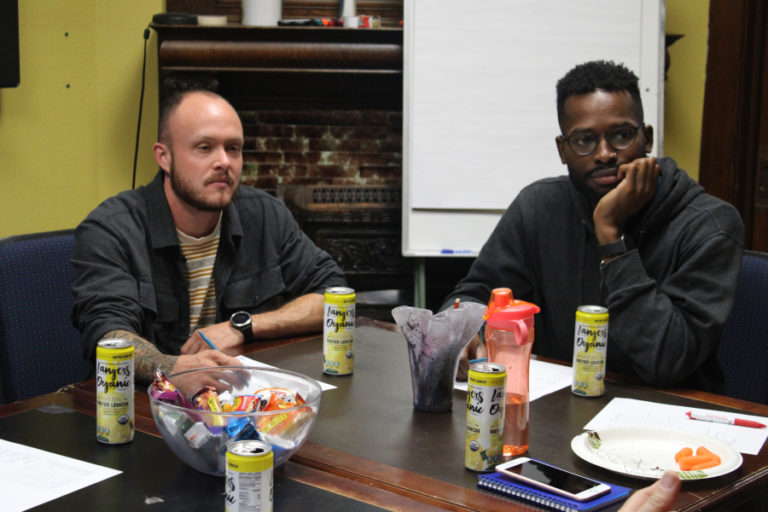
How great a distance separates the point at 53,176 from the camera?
11.1 feet

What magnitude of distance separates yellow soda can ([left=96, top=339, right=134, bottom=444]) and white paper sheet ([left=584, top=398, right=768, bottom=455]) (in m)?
0.70

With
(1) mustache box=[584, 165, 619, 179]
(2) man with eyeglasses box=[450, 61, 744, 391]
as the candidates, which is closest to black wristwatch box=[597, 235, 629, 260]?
(2) man with eyeglasses box=[450, 61, 744, 391]

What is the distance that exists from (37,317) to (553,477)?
1.32 m

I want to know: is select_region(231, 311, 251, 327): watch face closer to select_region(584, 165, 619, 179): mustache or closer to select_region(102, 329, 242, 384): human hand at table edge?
select_region(102, 329, 242, 384): human hand at table edge

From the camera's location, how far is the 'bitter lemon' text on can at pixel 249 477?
85cm

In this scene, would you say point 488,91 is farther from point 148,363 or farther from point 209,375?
point 209,375

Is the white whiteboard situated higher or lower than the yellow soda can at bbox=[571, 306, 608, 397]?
higher

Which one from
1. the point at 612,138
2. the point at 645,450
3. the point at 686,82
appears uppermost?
the point at 686,82

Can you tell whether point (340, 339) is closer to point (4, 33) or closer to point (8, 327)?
point (8, 327)

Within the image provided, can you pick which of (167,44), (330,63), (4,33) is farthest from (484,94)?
(4,33)

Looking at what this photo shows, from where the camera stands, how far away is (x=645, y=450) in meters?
1.19

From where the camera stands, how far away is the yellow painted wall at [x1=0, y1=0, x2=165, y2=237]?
329cm

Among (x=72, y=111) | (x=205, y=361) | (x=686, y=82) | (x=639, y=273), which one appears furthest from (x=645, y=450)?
(x=72, y=111)

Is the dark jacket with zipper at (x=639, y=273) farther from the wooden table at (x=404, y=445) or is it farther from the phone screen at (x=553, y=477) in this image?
the phone screen at (x=553, y=477)
